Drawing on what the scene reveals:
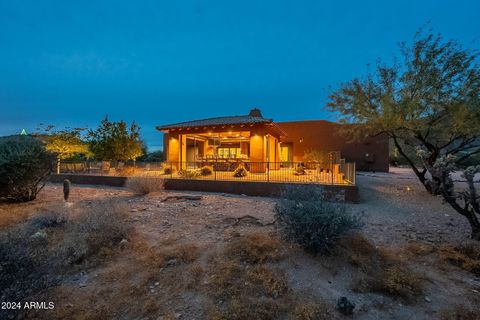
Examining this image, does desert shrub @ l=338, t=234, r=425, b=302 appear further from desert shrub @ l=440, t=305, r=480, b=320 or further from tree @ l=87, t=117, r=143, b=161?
tree @ l=87, t=117, r=143, b=161

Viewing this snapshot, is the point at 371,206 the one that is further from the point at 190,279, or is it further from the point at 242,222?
the point at 190,279

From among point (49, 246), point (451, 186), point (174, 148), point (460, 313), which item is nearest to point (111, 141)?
point (174, 148)

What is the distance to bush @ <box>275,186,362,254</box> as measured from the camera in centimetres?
350

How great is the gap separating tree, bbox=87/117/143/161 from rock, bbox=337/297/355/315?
15704 millimetres

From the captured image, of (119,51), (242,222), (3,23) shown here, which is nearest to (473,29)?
(242,222)

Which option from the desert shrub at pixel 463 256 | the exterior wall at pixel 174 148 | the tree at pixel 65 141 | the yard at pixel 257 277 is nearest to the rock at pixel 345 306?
the yard at pixel 257 277

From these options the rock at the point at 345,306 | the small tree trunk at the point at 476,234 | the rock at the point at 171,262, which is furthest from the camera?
the small tree trunk at the point at 476,234

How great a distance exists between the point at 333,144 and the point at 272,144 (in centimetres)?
697

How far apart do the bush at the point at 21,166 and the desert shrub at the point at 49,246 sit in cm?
310

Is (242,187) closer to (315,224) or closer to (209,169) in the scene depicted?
(209,169)

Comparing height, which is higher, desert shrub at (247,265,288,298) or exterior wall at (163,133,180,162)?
exterior wall at (163,133,180,162)

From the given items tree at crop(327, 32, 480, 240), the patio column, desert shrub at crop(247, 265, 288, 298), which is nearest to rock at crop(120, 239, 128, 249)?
desert shrub at crop(247, 265, 288, 298)

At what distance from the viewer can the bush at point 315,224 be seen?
3.50 m

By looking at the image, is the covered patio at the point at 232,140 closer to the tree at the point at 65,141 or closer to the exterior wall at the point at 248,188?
the exterior wall at the point at 248,188
